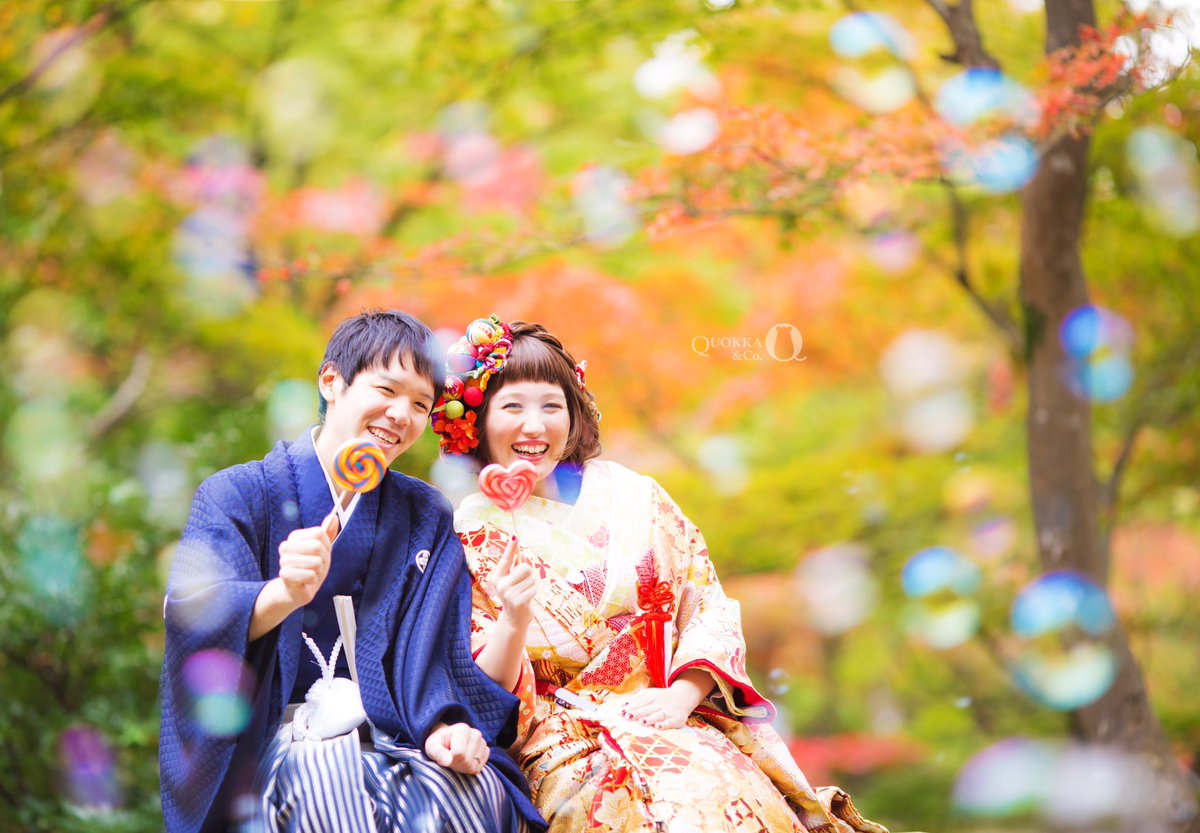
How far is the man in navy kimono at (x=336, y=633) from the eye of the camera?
8.10 feet

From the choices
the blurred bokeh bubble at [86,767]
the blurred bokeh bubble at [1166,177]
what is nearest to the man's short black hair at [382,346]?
the blurred bokeh bubble at [86,767]

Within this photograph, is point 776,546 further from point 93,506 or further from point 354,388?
point 354,388

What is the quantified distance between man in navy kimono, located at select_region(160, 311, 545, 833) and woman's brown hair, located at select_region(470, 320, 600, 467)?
0.23m

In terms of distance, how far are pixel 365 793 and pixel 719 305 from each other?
20.5 ft

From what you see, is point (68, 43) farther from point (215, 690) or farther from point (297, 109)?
point (215, 690)

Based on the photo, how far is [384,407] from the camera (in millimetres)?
2789

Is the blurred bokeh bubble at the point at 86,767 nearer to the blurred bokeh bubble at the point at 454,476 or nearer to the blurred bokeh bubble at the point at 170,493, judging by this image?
the blurred bokeh bubble at the point at 170,493

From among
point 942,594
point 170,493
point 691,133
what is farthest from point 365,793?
point 942,594

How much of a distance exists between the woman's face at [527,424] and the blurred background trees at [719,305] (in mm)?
1355

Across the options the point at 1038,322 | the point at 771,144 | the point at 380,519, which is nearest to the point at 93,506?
the point at 380,519

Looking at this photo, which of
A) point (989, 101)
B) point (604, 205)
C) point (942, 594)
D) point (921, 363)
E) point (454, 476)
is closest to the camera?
point (454, 476)

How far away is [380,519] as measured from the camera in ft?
9.50

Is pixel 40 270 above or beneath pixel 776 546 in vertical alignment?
above

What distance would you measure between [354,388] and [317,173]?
6.37 meters
